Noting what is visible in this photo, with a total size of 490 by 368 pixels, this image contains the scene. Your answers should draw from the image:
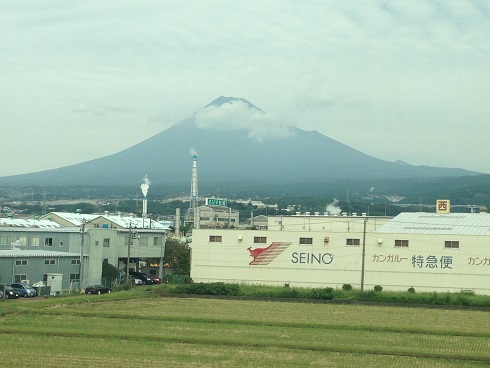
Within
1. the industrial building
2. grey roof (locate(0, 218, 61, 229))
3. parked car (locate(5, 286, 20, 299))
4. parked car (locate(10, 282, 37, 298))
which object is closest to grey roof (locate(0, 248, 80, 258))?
the industrial building

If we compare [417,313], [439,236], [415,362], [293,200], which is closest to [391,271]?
[439,236]

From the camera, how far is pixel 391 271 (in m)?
40.9

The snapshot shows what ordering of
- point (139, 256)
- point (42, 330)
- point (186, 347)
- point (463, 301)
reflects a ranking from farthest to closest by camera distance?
point (139, 256) → point (463, 301) → point (42, 330) → point (186, 347)

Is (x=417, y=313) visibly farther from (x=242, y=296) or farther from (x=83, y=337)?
(x=83, y=337)

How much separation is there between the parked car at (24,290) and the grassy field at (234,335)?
5.38m

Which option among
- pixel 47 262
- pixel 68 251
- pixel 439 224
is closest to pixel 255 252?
pixel 47 262

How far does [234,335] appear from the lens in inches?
918

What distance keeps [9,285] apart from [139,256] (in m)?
15.4

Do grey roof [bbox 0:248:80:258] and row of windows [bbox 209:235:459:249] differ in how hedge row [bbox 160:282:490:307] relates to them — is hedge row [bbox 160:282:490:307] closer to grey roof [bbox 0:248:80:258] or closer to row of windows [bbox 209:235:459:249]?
row of windows [bbox 209:235:459:249]

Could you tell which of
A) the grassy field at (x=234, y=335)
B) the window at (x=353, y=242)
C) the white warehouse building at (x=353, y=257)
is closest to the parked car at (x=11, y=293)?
the grassy field at (x=234, y=335)

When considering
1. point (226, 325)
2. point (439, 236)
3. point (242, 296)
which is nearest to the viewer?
point (226, 325)

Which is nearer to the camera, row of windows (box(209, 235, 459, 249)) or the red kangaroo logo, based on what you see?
row of windows (box(209, 235, 459, 249))

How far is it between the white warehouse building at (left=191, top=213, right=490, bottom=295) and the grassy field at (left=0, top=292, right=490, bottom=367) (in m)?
7.21

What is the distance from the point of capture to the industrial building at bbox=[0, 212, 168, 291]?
133 ft
